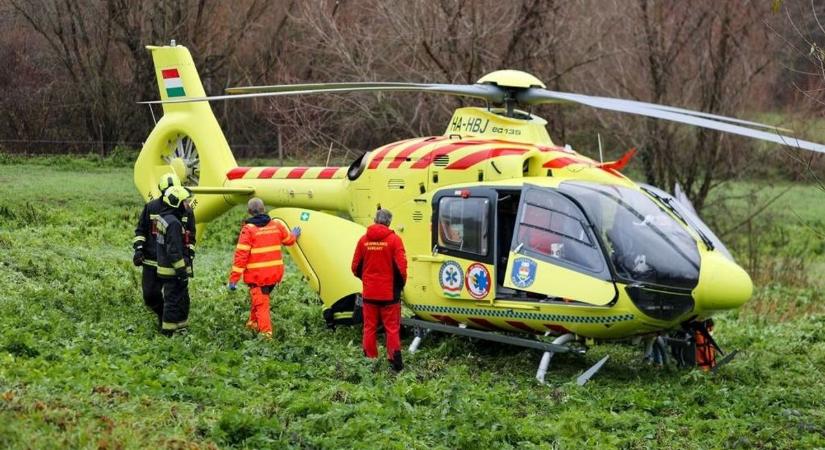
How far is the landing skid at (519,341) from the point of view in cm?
1068

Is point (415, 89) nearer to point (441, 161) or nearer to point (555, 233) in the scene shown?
point (441, 161)

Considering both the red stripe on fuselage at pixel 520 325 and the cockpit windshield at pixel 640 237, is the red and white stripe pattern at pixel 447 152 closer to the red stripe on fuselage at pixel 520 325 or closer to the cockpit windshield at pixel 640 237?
the cockpit windshield at pixel 640 237

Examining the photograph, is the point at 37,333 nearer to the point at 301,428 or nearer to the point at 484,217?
the point at 301,428

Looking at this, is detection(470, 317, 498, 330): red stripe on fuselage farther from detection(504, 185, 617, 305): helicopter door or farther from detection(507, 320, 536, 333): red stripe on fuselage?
detection(504, 185, 617, 305): helicopter door

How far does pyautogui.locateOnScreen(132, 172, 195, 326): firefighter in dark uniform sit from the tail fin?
2463mm

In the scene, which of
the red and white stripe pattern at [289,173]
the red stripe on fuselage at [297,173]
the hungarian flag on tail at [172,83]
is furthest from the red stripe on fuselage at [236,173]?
the hungarian flag on tail at [172,83]

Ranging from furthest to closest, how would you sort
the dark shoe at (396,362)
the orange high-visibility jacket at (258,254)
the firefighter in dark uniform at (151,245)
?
the orange high-visibility jacket at (258,254), the firefighter in dark uniform at (151,245), the dark shoe at (396,362)

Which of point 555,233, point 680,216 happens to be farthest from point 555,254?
point 680,216

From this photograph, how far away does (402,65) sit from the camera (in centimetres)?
2397

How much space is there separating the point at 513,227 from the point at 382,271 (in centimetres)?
151

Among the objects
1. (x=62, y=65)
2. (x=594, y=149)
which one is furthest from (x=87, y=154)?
(x=594, y=149)

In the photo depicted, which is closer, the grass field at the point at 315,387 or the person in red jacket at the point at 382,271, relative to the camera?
the grass field at the point at 315,387

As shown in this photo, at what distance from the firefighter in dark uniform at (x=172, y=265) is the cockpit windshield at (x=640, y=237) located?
413 cm

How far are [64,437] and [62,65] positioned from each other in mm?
26334
